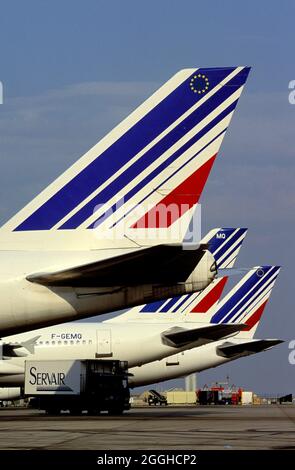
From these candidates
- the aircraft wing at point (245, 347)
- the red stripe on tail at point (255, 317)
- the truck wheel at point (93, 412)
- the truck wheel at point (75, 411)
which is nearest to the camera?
the truck wheel at point (93, 412)

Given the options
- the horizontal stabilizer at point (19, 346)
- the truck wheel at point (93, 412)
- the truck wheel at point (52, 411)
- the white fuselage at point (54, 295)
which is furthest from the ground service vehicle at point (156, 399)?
the white fuselage at point (54, 295)

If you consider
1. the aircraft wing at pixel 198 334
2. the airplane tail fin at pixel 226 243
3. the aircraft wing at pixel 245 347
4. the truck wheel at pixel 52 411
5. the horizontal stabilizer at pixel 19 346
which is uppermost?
the airplane tail fin at pixel 226 243

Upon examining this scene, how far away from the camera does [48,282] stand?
1781 cm

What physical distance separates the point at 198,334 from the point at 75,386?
7.17m

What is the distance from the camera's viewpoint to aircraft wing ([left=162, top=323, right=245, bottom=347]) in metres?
46.8

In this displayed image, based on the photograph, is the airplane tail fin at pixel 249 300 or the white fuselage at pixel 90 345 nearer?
the white fuselage at pixel 90 345

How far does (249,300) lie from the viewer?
192 ft

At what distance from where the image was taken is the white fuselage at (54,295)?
58.6ft

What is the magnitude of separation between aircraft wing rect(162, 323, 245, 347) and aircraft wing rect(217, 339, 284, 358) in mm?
7457

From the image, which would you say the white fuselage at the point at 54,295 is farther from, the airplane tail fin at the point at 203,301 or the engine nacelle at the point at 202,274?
the airplane tail fin at the point at 203,301

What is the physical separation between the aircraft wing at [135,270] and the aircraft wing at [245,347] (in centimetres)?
3859

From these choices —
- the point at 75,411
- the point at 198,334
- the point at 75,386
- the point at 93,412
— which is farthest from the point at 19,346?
the point at 198,334

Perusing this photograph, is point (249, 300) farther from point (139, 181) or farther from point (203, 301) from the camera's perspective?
point (139, 181)

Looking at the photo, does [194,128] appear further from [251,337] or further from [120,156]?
[251,337]
